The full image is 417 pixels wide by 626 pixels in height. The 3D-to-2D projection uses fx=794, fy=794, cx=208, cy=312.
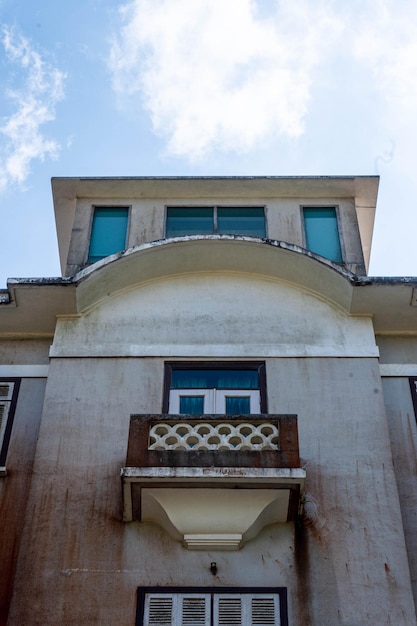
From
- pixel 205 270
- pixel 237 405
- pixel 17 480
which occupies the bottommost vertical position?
pixel 17 480

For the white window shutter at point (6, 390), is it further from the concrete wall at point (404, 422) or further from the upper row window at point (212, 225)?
the concrete wall at point (404, 422)

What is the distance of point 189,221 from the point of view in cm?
1434

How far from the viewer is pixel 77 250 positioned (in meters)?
13.7

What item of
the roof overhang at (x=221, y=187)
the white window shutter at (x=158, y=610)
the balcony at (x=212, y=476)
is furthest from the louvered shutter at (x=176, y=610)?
the roof overhang at (x=221, y=187)

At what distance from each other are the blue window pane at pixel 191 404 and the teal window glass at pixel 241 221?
12.2ft

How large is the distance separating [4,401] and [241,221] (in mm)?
5305

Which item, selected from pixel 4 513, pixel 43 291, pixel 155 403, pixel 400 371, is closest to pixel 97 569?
pixel 4 513

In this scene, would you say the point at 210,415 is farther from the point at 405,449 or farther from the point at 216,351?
the point at 405,449

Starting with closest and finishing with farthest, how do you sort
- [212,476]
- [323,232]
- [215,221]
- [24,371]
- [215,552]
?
[212,476]
[215,552]
[24,371]
[323,232]
[215,221]

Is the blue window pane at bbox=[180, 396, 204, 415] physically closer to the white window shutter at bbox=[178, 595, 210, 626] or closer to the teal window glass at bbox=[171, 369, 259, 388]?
the teal window glass at bbox=[171, 369, 259, 388]

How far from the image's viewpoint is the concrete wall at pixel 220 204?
1363 centimetres

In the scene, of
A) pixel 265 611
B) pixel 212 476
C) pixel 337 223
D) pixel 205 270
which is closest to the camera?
pixel 265 611

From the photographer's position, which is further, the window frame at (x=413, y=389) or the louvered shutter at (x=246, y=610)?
the window frame at (x=413, y=389)

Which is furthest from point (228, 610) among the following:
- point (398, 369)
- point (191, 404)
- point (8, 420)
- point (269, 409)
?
point (398, 369)
